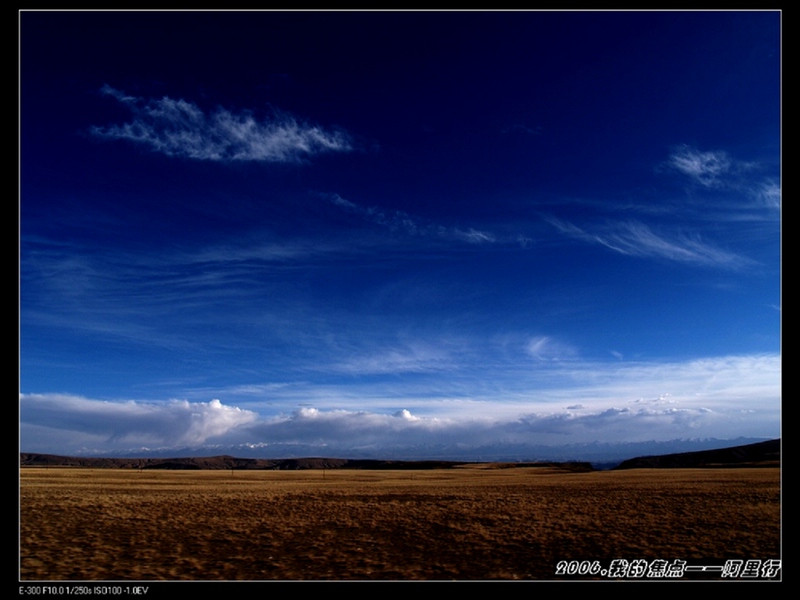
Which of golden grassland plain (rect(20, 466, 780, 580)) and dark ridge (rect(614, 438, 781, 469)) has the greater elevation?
golden grassland plain (rect(20, 466, 780, 580))

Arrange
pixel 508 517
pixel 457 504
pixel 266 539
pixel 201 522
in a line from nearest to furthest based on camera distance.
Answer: pixel 266 539, pixel 201 522, pixel 508 517, pixel 457 504

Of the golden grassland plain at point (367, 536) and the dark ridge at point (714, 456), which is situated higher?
the golden grassland plain at point (367, 536)

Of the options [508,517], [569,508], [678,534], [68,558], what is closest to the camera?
[68,558]

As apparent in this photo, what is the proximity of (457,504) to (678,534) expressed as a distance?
1491 cm

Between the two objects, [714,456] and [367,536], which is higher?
[367,536]

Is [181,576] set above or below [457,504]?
above

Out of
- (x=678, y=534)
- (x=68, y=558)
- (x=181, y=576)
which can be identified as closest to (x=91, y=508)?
(x=68, y=558)

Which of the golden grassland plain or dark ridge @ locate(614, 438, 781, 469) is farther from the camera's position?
dark ridge @ locate(614, 438, 781, 469)

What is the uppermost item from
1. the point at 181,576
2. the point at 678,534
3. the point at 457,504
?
the point at 181,576

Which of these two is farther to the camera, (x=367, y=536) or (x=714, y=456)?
(x=714, y=456)

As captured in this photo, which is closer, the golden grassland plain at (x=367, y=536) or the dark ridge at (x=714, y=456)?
the golden grassland plain at (x=367, y=536)
